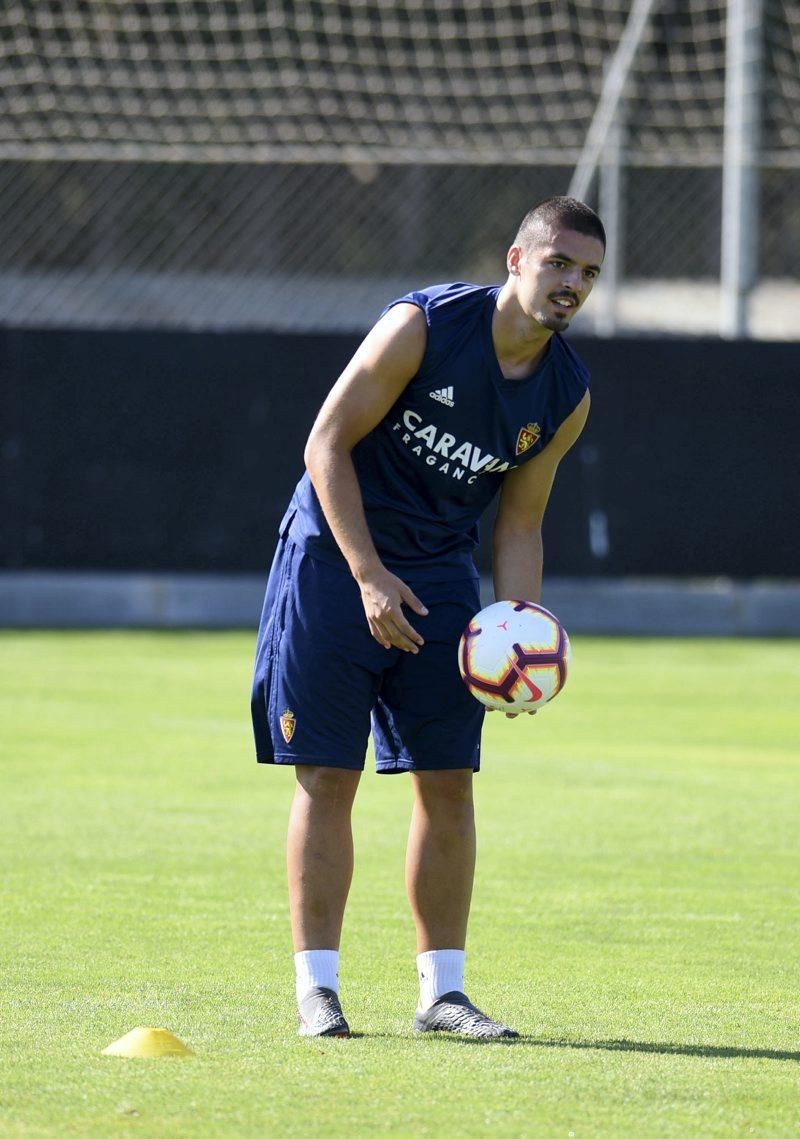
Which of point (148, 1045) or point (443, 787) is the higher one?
point (443, 787)

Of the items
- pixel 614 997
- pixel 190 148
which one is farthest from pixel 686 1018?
pixel 190 148

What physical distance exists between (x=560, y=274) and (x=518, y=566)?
2.95 feet

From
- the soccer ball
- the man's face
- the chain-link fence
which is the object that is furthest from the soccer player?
the chain-link fence

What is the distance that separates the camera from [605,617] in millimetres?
16109

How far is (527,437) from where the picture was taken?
200 inches

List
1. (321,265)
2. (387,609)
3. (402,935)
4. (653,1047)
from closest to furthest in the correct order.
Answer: (653,1047) < (387,609) < (402,935) < (321,265)

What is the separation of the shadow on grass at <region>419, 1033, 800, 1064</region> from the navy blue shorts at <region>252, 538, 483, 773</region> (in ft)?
2.35

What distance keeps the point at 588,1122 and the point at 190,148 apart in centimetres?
1327

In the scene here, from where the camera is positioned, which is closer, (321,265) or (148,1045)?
(148,1045)

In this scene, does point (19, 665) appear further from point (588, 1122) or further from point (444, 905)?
point (588, 1122)

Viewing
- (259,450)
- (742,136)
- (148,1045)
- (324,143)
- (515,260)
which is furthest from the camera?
(324,143)

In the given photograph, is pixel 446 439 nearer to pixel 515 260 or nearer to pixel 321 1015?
pixel 515 260

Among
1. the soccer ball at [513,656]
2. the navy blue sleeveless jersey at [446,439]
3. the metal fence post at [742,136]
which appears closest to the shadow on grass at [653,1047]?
the soccer ball at [513,656]

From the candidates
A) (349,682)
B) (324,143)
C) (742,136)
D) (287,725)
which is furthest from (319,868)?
(324,143)
